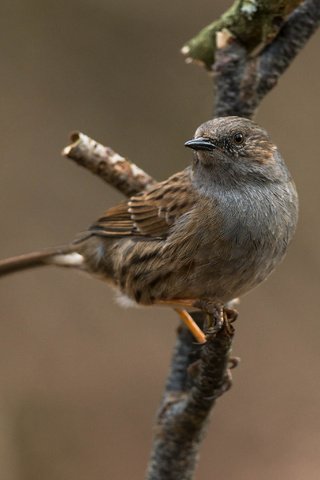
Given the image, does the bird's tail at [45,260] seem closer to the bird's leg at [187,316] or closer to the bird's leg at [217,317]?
the bird's leg at [187,316]

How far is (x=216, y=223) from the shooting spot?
176 inches

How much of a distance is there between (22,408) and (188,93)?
3.25 meters

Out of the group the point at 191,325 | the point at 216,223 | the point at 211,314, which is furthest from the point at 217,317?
the point at 191,325

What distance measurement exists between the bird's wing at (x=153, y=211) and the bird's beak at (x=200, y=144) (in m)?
0.31

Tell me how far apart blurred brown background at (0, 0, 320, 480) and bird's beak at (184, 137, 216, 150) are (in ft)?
11.3

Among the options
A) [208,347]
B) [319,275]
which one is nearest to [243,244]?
[208,347]

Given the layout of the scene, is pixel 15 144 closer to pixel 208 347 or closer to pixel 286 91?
pixel 286 91

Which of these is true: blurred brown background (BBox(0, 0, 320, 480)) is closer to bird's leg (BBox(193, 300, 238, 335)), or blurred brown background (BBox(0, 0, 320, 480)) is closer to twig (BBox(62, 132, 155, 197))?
twig (BBox(62, 132, 155, 197))

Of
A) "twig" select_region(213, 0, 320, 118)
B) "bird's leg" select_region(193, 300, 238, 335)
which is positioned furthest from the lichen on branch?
"bird's leg" select_region(193, 300, 238, 335)

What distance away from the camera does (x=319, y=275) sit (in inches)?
305

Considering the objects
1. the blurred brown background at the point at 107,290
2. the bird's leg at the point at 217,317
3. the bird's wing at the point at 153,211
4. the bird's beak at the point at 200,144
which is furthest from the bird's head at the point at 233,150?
the blurred brown background at the point at 107,290

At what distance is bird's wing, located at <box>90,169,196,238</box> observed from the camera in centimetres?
479

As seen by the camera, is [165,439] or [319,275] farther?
[319,275]

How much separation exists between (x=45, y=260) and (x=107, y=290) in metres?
2.99
